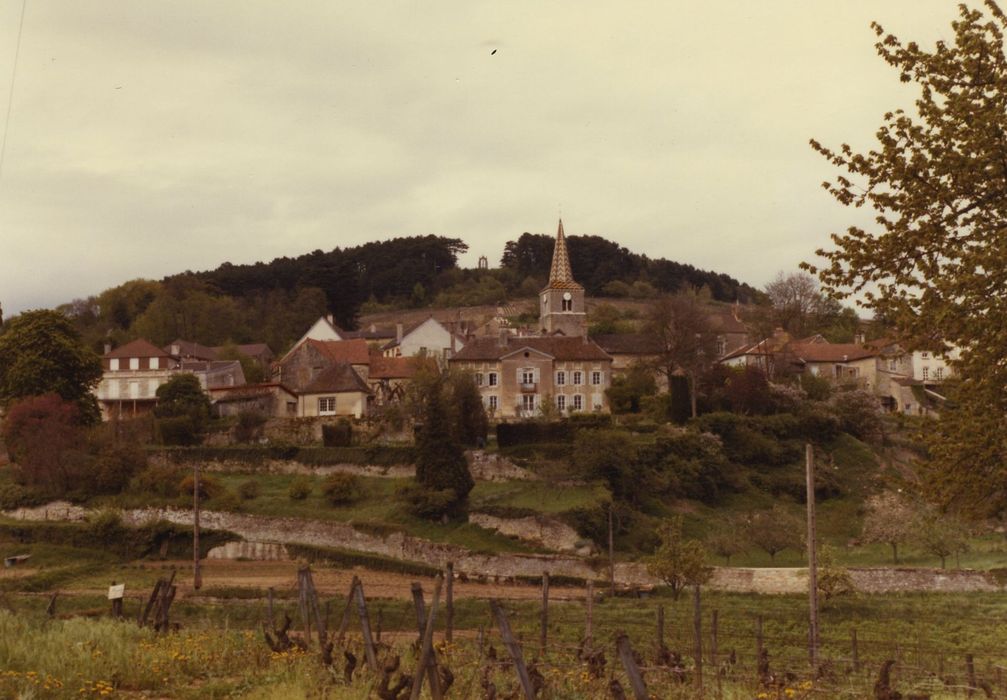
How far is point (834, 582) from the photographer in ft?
114

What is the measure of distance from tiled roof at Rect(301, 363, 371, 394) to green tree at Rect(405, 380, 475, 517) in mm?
12815

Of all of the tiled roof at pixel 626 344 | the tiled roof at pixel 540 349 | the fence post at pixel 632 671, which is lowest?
the fence post at pixel 632 671

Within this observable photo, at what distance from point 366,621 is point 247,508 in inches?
1299

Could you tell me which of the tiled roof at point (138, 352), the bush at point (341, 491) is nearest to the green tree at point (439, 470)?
the bush at point (341, 491)

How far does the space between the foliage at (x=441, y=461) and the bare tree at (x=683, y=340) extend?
1584cm

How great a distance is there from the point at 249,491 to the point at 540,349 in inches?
842

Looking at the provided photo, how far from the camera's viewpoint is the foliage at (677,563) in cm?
3659

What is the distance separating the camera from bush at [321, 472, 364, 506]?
47.6m

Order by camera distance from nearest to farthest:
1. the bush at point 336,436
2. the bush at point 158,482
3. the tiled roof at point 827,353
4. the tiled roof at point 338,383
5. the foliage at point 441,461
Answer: the foliage at point 441,461, the bush at point 158,482, the bush at point 336,436, the tiled roof at point 338,383, the tiled roof at point 827,353

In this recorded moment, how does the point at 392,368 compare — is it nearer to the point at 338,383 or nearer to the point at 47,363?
the point at 338,383

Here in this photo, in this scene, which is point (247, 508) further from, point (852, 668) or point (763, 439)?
point (852, 668)

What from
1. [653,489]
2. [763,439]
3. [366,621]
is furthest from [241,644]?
[763,439]

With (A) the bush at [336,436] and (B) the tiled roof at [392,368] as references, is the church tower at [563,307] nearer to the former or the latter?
(B) the tiled roof at [392,368]

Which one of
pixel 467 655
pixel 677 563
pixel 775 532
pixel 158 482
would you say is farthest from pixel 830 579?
pixel 158 482
